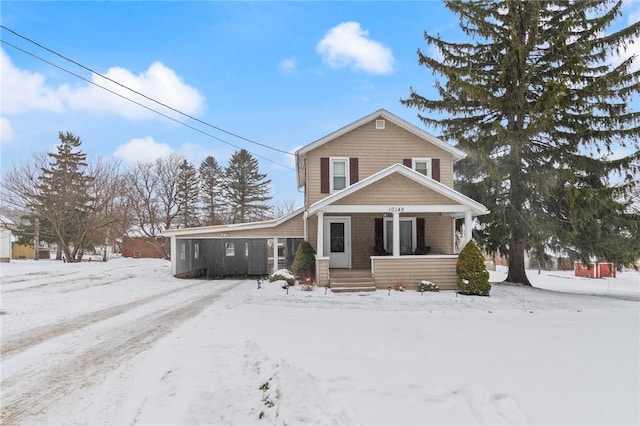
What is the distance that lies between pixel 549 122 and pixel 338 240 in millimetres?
9066

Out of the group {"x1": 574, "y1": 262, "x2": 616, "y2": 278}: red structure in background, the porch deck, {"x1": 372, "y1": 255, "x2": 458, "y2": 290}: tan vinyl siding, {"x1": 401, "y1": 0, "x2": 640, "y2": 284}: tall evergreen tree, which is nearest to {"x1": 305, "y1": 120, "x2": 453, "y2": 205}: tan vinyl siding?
{"x1": 401, "y1": 0, "x2": 640, "y2": 284}: tall evergreen tree

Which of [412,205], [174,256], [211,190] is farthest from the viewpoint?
[211,190]

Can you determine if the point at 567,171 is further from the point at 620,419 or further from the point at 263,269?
the point at 263,269

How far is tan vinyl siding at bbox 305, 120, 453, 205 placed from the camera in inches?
622

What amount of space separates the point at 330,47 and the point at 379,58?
271cm

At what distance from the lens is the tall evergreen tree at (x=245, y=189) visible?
4381cm

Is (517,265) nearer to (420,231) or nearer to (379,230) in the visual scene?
(420,231)

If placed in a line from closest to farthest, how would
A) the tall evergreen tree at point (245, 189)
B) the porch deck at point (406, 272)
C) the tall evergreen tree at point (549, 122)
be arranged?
1. the porch deck at point (406, 272)
2. the tall evergreen tree at point (549, 122)
3. the tall evergreen tree at point (245, 189)

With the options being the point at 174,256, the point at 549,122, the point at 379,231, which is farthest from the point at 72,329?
the point at 549,122

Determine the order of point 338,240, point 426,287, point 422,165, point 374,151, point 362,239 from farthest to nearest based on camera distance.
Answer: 1. point 422,165
2. point 374,151
3. point 362,239
4. point 338,240
5. point 426,287

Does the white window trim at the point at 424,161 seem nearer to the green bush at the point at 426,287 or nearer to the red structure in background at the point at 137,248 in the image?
the green bush at the point at 426,287

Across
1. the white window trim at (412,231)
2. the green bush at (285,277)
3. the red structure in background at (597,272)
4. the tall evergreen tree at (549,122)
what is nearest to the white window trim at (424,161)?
→ the tall evergreen tree at (549,122)

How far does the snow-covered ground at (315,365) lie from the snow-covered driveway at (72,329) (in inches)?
1.3

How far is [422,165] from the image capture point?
1619 centimetres
